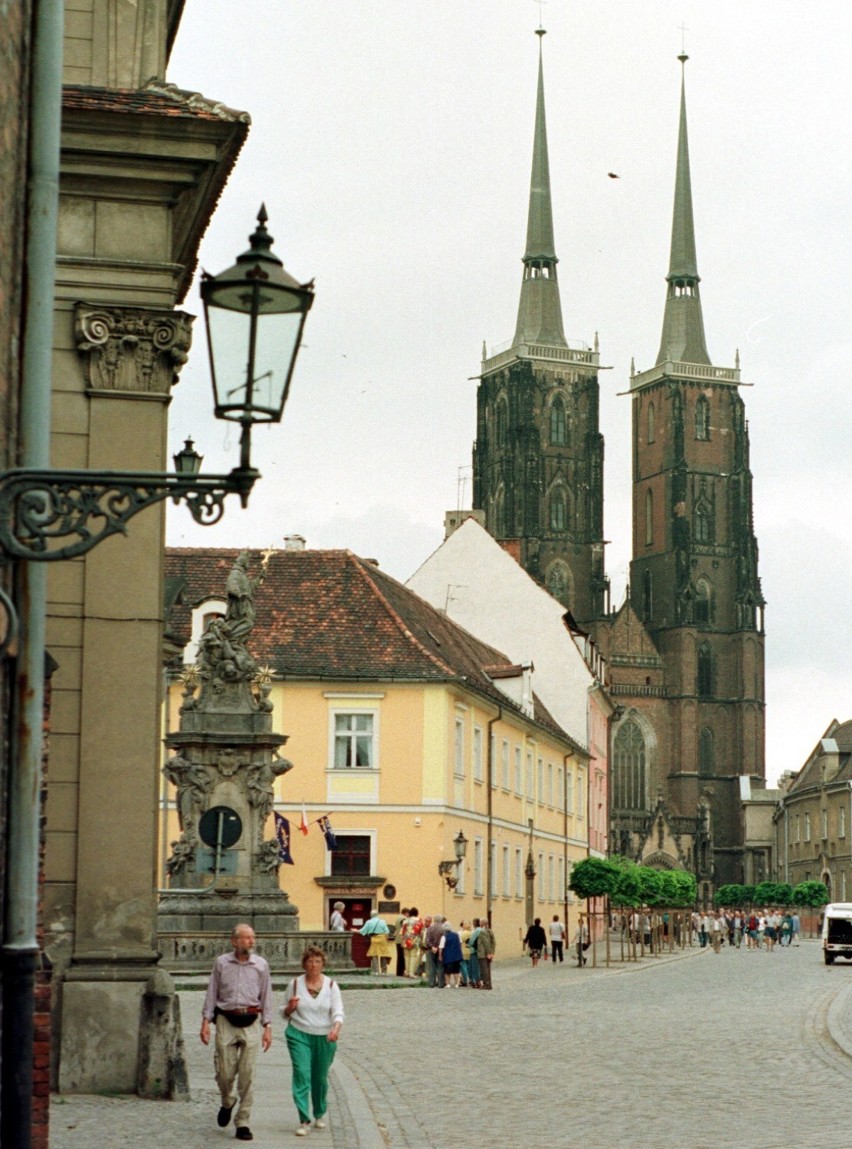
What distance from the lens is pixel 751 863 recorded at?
13762 cm

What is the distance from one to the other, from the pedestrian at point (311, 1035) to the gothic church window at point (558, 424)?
12644 centimetres

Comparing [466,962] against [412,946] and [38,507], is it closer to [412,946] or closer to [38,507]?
[412,946]

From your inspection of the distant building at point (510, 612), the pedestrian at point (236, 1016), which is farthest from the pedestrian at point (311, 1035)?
the distant building at point (510, 612)

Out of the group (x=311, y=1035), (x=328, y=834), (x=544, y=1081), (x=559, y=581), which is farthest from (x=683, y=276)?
A: (x=311, y=1035)

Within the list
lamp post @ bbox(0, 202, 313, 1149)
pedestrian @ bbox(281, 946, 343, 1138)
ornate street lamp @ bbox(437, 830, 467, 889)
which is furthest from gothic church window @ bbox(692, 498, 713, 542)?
lamp post @ bbox(0, 202, 313, 1149)

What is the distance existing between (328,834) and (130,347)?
102ft

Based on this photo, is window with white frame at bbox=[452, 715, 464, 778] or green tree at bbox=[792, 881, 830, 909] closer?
window with white frame at bbox=[452, 715, 464, 778]

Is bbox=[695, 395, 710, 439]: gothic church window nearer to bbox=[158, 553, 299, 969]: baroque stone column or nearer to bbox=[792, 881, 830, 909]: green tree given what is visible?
bbox=[792, 881, 830, 909]: green tree

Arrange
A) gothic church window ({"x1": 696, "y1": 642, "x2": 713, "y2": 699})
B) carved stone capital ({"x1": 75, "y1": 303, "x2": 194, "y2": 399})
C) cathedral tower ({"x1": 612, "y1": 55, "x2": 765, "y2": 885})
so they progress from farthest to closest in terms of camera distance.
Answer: gothic church window ({"x1": 696, "y1": 642, "x2": 713, "y2": 699}) < cathedral tower ({"x1": 612, "y1": 55, "x2": 765, "y2": 885}) < carved stone capital ({"x1": 75, "y1": 303, "x2": 194, "y2": 399})

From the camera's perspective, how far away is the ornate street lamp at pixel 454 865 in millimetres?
47031

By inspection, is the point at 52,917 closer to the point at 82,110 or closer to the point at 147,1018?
the point at 147,1018

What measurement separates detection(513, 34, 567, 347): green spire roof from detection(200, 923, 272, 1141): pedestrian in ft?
425

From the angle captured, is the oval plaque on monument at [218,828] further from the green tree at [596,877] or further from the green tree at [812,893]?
the green tree at [812,893]

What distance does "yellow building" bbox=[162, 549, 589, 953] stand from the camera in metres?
47.8
